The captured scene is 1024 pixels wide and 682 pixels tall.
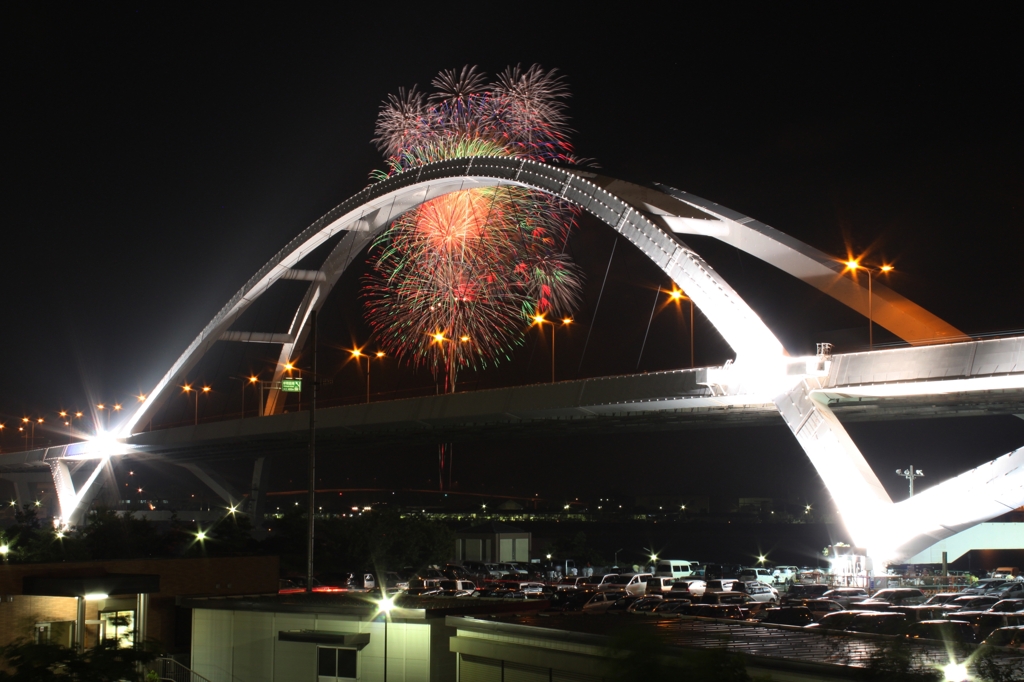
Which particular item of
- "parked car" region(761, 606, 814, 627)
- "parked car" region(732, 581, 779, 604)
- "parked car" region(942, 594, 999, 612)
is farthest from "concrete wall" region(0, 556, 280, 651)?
"parked car" region(942, 594, 999, 612)

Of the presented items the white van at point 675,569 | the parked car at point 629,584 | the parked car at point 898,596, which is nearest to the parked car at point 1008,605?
the parked car at point 898,596

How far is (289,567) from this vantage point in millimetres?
44719

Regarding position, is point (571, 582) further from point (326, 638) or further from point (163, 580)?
point (326, 638)

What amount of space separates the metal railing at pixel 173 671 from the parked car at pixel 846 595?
1956 centimetres

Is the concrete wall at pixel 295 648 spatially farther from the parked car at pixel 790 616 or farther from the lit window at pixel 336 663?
the parked car at pixel 790 616

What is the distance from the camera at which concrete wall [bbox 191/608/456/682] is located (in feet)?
56.7

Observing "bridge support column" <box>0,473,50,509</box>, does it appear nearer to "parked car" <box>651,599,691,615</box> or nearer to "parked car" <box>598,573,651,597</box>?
"parked car" <box>598,573,651,597</box>

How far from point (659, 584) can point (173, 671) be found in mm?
26550

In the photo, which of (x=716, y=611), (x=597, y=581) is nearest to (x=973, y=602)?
(x=716, y=611)

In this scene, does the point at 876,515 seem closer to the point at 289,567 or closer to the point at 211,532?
the point at 289,567

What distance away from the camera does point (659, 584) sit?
44.4 meters

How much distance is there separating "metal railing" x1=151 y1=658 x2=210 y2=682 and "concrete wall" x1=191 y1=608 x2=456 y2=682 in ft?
0.92

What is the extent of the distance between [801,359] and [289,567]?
78.7 ft

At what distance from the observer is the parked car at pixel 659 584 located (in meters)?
42.9
